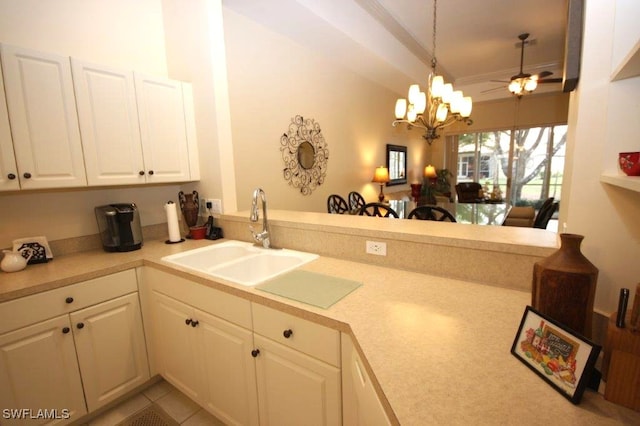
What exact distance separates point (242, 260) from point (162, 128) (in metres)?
1.16

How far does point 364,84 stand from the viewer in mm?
4844

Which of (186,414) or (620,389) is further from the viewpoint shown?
(186,414)

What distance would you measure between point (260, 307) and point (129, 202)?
5.32 ft

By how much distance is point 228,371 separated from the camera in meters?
1.47

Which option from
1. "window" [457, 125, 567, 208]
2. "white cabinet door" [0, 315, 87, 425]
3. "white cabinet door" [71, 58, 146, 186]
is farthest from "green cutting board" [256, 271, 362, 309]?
"window" [457, 125, 567, 208]

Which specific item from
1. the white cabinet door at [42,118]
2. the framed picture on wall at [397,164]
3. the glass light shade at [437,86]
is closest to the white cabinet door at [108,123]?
the white cabinet door at [42,118]

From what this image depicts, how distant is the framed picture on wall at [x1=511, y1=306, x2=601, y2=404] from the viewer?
63 centimetres

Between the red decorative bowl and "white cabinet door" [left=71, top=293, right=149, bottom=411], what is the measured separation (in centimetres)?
228

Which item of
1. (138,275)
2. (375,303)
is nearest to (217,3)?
(138,275)

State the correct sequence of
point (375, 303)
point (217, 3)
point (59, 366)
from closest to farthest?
1. point (375, 303)
2. point (59, 366)
3. point (217, 3)

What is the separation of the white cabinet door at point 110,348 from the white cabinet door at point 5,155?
762 millimetres

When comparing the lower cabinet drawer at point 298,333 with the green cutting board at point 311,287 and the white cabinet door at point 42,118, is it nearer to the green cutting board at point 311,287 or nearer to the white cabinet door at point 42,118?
the green cutting board at point 311,287

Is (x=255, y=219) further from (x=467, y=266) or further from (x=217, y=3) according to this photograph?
(x=217, y=3)

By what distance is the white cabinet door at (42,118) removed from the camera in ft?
5.10
